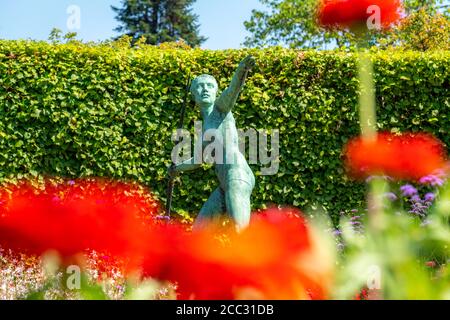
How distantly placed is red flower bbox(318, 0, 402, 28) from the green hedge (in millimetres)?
7079

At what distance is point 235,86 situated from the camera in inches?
179

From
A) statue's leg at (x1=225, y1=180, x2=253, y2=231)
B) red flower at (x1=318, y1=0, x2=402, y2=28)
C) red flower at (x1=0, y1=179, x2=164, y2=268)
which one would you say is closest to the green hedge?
statue's leg at (x1=225, y1=180, x2=253, y2=231)

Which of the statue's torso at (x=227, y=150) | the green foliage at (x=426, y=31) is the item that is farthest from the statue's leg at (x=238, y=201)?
the green foliage at (x=426, y=31)

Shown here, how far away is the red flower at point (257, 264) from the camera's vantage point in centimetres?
43

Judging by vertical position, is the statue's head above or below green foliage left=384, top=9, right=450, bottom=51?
below

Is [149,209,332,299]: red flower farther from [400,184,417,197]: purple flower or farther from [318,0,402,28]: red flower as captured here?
[400,184,417,197]: purple flower

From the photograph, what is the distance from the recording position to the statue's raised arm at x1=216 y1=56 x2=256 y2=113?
438 cm

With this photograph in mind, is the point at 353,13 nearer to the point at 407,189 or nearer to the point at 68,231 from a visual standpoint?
the point at 68,231

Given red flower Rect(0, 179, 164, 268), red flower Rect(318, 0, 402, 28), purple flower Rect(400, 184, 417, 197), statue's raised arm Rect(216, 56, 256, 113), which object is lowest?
red flower Rect(0, 179, 164, 268)

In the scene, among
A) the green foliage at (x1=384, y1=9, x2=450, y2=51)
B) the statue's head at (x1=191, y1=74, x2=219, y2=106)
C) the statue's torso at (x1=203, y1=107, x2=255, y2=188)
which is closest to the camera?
the statue's torso at (x1=203, y1=107, x2=255, y2=188)

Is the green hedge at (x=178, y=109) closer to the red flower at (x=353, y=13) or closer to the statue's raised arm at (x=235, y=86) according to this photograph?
the statue's raised arm at (x=235, y=86)

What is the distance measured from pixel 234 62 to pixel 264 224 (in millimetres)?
7801

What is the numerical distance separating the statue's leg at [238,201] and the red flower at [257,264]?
12.7 feet

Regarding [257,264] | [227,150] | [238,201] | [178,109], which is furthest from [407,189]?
[178,109]
